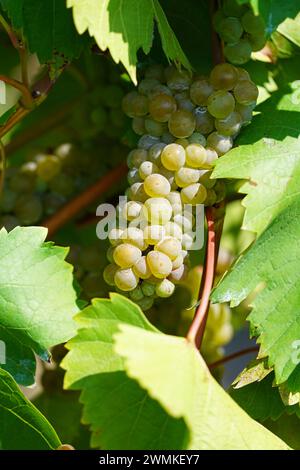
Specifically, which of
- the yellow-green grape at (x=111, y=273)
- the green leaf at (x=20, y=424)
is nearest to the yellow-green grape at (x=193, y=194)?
the yellow-green grape at (x=111, y=273)

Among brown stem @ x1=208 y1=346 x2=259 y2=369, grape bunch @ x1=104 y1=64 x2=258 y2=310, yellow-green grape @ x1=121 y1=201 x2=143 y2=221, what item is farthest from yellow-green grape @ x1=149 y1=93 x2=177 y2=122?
brown stem @ x1=208 y1=346 x2=259 y2=369

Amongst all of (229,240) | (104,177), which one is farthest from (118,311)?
(229,240)

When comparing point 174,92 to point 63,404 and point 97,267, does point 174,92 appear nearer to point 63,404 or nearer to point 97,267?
point 97,267

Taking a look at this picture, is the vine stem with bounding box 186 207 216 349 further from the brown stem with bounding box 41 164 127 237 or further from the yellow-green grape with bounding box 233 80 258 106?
the brown stem with bounding box 41 164 127 237

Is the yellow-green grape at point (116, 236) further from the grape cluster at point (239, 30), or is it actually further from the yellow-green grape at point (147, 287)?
the grape cluster at point (239, 30)

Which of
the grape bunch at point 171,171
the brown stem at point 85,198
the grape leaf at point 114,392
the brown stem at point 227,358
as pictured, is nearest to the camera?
the grape leaf at point 114,392

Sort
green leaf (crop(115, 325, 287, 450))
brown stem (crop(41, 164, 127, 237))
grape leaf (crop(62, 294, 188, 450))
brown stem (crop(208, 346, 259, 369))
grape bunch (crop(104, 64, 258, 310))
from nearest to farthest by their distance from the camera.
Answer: green leaf (crop(115, 325, 287, 450)), grape leaf (crop(62, 294, 188, 450)), grape bunch (crop(104, 64, 258, 310)), brown stem (crop(208, 346, 259, 369)), brown stem (crop(41, 164, 127, 237))
